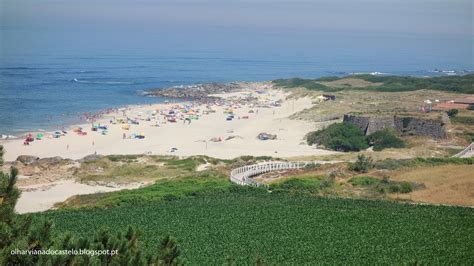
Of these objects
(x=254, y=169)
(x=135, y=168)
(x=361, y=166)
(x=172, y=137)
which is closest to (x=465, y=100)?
(x=172, y=137)

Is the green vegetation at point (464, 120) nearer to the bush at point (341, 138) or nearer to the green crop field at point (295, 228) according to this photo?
the bush at point (341, 138)

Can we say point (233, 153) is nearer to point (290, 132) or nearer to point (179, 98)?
point (290, 132)

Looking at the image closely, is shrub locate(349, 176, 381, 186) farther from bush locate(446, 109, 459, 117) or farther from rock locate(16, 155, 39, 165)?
bush locate(446, 109, 459, 117)

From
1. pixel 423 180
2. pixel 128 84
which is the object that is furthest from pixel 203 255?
pixel 128 84

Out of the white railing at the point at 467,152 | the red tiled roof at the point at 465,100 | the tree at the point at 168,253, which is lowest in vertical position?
the white railing at the point at 467,152

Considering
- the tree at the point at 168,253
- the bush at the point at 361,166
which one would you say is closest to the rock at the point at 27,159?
the bush at the point at 361,166

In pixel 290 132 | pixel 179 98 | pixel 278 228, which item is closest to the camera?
pixel 278 228
